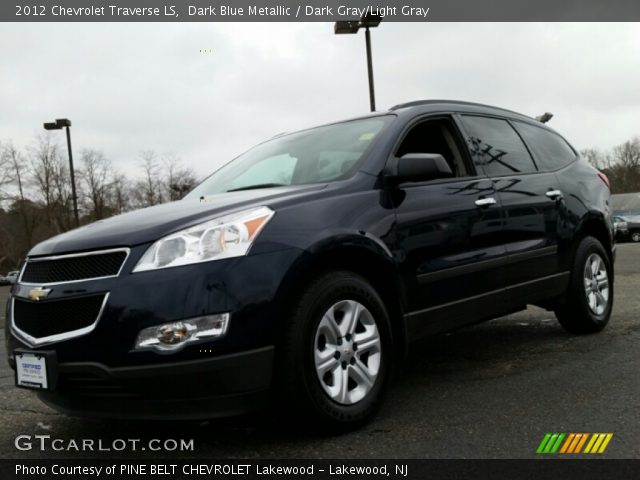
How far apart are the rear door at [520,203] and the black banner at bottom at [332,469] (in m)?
1.71

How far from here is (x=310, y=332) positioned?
276cm

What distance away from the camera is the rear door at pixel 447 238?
11.1 feet

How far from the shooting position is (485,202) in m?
3.90

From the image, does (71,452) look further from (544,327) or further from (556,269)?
(544,327)

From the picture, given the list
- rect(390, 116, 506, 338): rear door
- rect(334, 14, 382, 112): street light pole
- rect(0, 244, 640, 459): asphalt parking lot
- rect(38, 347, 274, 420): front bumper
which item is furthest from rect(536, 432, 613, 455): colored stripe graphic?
rect(334, 14, 382, 112): street light pole

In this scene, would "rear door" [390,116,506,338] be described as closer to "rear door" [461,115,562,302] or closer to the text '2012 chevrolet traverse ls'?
the text '2012 chevrolet traverse ls'

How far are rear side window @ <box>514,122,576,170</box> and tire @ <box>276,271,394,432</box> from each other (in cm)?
239

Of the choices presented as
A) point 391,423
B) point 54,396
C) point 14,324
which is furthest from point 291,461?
point 14,324

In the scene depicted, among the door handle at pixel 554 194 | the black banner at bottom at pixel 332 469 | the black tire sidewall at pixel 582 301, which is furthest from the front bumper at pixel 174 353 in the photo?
the black tire sidewall at pixel 582 301

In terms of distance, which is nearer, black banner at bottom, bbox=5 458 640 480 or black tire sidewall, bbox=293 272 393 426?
black banner at bottom, bbox=5 458 640 480

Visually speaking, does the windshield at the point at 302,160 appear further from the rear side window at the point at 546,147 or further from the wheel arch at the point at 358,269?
the rear side window at the point at 546,147

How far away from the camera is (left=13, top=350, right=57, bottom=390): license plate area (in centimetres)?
261

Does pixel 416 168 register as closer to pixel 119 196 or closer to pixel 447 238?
pixel 447 238

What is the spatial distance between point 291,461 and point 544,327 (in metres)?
3.65
